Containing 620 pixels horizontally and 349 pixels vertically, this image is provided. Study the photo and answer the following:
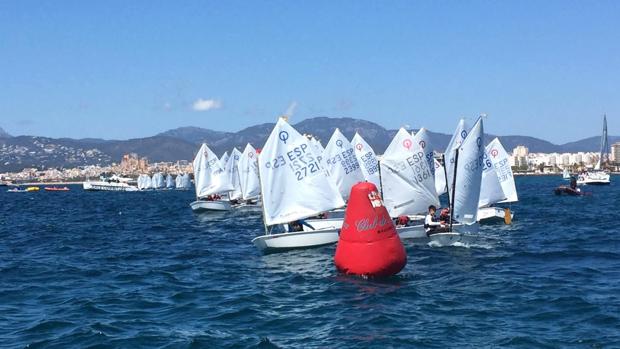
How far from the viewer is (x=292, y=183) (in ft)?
118

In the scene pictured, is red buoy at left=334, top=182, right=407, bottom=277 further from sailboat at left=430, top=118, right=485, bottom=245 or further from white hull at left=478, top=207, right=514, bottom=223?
white hull at left=478, top=207, right=514, bottom=223

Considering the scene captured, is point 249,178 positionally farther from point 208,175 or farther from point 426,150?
point 426,150

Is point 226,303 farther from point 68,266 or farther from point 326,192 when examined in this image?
point 326,192

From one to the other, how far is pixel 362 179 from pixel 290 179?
59.9 feet

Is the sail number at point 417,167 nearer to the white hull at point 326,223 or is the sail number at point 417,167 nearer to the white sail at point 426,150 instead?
the white sail at point 426,150

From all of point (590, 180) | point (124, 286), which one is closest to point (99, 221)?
point (124, 286)

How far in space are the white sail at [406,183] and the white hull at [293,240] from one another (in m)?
7.24

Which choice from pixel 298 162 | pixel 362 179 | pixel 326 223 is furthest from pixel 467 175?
pixel 362 179

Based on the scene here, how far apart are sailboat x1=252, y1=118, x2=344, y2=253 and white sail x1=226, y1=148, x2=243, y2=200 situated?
158 ft

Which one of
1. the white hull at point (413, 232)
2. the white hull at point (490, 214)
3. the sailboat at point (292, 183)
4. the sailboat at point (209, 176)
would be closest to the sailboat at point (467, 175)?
the white hull at point (413, 232)

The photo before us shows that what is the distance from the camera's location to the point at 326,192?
36.7 meters

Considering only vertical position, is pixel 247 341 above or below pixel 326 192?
below

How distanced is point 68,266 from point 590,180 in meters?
157

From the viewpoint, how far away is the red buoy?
24.0 meters
